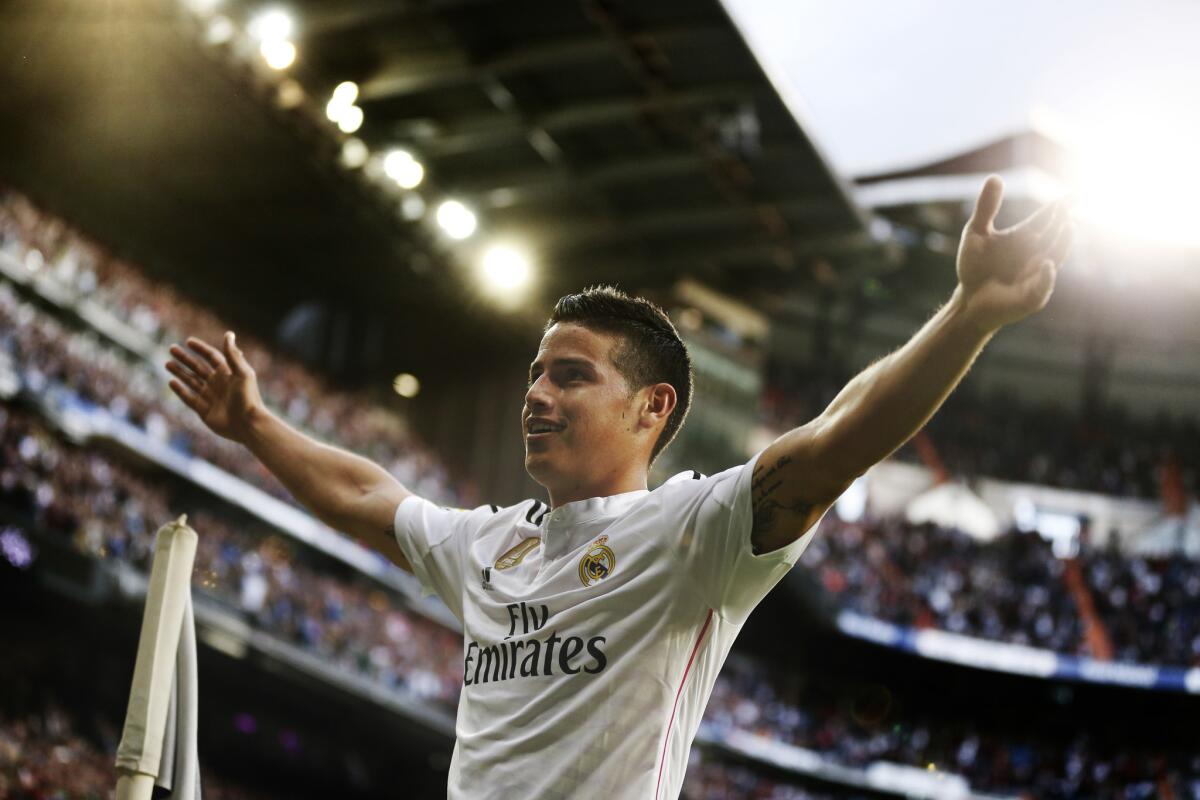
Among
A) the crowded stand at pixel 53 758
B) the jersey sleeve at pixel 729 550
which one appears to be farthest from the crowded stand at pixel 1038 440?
the jersey sleeve at pixel 729 550

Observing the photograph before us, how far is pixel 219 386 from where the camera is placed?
299cm

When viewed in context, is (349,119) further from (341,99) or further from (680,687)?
(680,687)

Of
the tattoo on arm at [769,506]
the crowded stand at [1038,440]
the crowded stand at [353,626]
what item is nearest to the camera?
the tattoo on arm at [769,506]

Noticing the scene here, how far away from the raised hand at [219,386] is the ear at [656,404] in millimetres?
1072

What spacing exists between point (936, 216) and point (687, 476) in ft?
77.8

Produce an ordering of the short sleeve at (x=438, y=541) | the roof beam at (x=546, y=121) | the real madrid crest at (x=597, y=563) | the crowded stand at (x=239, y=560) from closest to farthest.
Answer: the real madrid crest at (x=597, y=563)
the short sleeve at (x=438, y=541)
the crowded stand at (x=239, y=560)
the roof beam at (x=546, y=121)

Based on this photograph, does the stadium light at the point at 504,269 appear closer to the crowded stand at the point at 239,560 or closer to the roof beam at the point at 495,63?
the roof beam at the point at 495,63

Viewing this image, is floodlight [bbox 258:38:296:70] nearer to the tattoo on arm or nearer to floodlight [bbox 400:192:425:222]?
floodlight [bbox 400:192:425:222]

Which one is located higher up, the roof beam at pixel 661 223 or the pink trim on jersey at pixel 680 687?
the roof beam at pixel 661 223

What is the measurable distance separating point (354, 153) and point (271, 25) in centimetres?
318

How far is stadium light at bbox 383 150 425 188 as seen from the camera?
58.5 feet

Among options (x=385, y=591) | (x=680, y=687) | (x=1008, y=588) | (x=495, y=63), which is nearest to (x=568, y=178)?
(x=495, y=63)

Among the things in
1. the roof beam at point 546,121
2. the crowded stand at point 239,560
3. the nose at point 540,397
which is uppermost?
the roof beam at point 546,121

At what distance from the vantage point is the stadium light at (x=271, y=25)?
1448 centimetres
